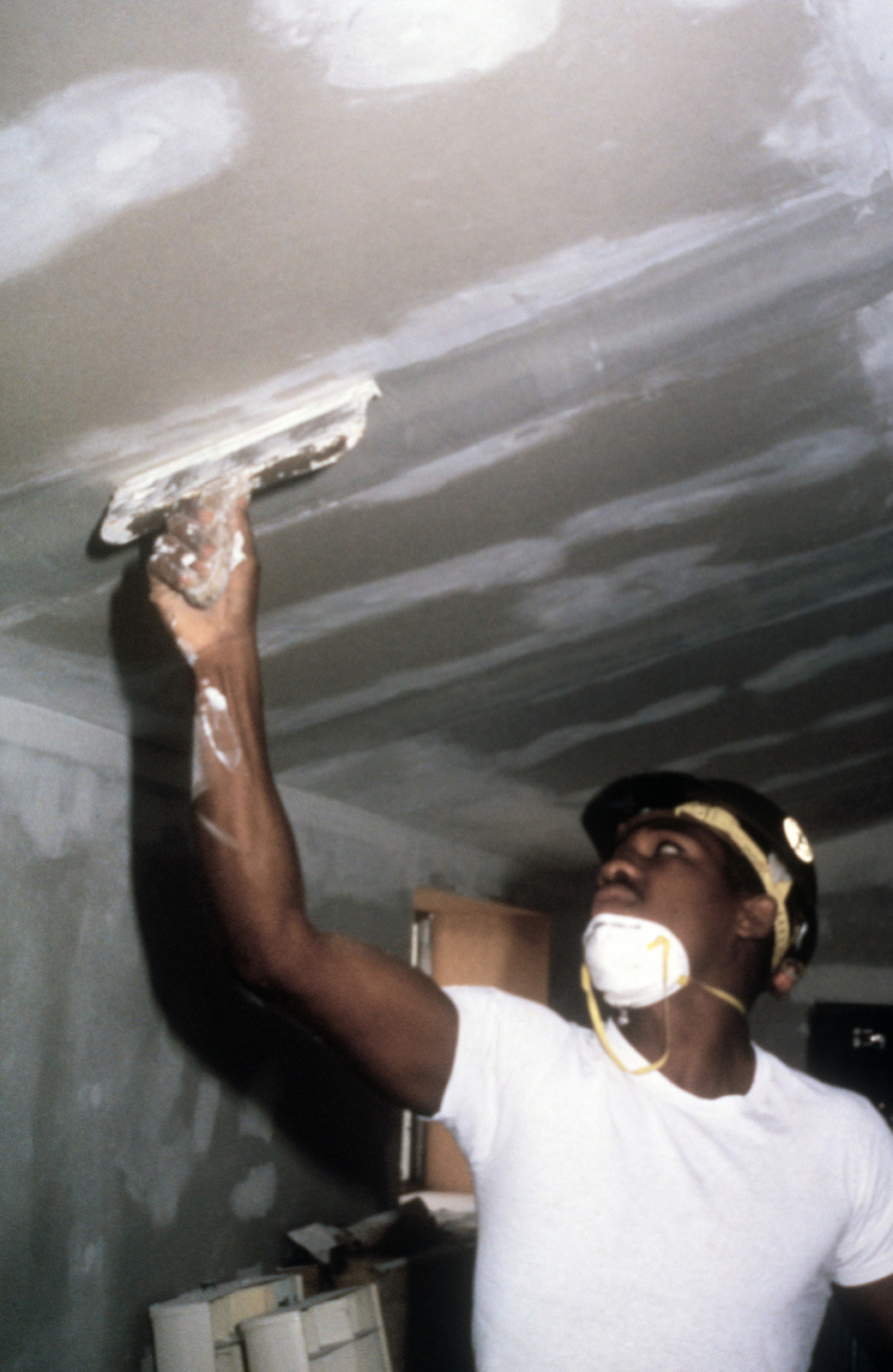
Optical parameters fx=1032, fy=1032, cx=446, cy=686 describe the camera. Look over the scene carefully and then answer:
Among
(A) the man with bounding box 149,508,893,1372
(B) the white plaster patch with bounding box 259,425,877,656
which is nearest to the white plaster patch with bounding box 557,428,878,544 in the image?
(B) the white plaster patch with bounding box 259,425,877,656

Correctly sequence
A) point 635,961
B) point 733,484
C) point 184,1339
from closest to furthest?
1. point 635,961
2. point 733,484
3. point 184,1339

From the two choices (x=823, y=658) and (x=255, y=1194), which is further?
(x=823, y=658)

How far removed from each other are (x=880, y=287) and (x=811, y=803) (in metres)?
3.70

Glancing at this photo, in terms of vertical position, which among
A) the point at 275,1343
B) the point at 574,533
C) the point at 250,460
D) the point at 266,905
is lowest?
the point at 275,1343

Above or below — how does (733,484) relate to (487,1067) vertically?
above

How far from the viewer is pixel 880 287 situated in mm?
1645

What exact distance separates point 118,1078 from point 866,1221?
1652mm

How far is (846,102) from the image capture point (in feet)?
4.26

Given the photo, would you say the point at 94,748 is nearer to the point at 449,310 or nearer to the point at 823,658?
the point at 449,310

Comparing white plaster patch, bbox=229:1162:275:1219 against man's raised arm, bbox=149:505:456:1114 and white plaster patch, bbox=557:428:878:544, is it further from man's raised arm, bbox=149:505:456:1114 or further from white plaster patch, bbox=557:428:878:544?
white plaster patch, bbox=557:428:878:544

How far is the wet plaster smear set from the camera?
1.17 metres

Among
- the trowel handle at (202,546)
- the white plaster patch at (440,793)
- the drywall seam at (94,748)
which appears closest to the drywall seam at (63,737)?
the drywall seam at (94,748)

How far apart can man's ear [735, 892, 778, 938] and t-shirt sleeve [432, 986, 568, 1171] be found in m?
0.51

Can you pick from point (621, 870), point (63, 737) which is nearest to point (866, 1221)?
point (621, 870)
